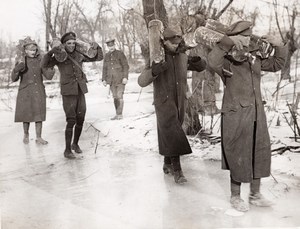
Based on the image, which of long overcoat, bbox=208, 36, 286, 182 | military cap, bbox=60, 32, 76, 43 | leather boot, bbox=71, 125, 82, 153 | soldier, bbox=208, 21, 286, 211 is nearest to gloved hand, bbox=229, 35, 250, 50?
soldier, bbox=208, 21, 286, 211

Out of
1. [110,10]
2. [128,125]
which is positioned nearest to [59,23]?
[110,10]

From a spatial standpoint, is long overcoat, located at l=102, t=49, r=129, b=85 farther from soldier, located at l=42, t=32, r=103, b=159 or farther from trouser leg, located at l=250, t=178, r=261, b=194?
trouser leg, located at l=250, t=178, r=261, b=194

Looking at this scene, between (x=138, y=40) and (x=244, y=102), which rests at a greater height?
(x=138, y=40)

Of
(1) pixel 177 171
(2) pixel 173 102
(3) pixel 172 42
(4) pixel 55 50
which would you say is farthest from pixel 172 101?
(4) pixel 55 50

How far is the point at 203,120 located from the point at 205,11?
1.05 meters

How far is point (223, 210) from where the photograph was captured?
3.14m

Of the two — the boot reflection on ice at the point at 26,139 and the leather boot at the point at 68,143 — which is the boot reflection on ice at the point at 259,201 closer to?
the leather boot at the point at 68,143

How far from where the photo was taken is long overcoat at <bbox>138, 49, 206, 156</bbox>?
3.56 meters

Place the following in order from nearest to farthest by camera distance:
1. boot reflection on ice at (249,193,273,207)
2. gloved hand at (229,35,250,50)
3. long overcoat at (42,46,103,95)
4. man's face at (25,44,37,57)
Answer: gloved hand at (229,35,250,50)
boot reflection on ice at (249,193,273,207)
man's face at (25,44,37,57)
long overcoat at (42,46,103,95)

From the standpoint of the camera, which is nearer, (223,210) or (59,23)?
(223,210)

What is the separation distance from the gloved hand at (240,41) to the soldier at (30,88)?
5.67ft

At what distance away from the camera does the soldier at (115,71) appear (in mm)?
3578

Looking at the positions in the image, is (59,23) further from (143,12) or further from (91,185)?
(91,185)

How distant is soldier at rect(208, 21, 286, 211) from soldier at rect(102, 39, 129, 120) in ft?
3.02
